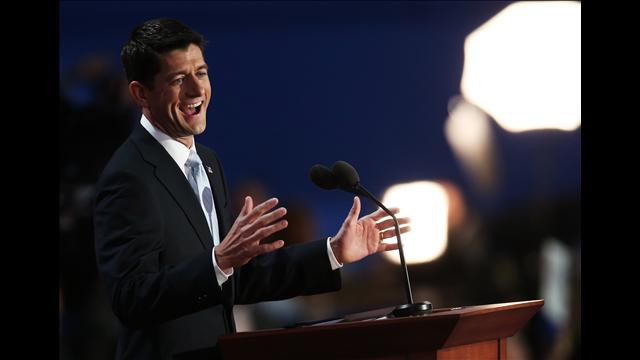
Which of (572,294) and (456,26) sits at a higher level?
(456,26)

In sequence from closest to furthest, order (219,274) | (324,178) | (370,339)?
(370,339) < (219,274) < (324,178)

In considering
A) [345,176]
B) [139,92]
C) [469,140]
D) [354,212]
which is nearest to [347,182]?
[345,176]

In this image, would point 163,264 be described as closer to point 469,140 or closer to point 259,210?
point 259,210

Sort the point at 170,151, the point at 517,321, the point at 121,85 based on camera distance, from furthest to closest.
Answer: the point at 121,85 < the point at 170,151 < the point at 517,321

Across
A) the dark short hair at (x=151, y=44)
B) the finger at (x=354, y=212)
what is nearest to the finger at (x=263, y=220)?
the finger at (x=354, y=212)

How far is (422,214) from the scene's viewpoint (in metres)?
3.57

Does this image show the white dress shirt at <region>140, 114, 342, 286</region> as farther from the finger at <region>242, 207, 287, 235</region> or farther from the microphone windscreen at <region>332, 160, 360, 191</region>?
the finger at <region>242, 207, 287, 235</region>

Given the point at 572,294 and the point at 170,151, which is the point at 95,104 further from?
the point at 572,294

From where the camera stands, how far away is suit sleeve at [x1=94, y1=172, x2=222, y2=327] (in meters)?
1.60

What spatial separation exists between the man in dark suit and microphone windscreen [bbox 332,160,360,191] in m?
0.13

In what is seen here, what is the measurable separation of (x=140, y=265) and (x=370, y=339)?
1.64ft

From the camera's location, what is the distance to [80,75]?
3.12 meters

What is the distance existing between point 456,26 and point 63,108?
64.1 inches

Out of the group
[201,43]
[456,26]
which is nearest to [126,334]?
[201,43]
